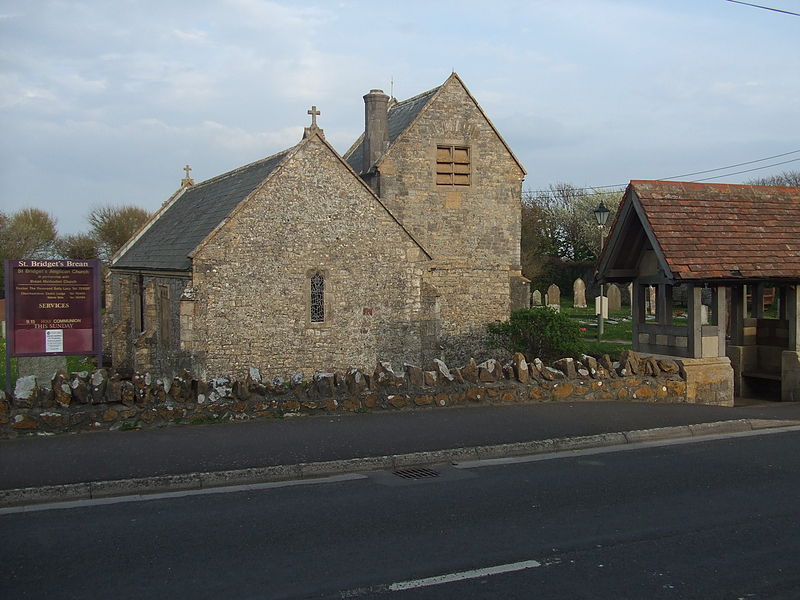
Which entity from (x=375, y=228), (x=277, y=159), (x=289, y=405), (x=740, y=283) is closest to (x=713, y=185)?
(x=740, y=283)

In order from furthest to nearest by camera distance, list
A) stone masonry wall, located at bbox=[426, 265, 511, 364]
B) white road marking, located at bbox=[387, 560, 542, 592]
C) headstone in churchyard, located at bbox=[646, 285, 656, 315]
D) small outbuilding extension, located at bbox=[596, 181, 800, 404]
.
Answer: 1. headstone in churchyard, located at bbox=[646, 285, 656, 315]
2. stone masonry wall, located at bbox=[426, 265, 511, 364]
3. small outbuilding extension, located at bbox=[596, 181, 800, 404]
4. white road marking, located at bbox=[387, 560, 542, 592]

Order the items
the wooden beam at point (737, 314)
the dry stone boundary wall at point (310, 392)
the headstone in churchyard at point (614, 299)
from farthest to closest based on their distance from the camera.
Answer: the headstone in churchyard at point (614, 299), the wooden beam at point (737, 314), the dry stone boundary wall at point (310, 392)

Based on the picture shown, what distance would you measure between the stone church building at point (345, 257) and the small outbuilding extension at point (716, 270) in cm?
681

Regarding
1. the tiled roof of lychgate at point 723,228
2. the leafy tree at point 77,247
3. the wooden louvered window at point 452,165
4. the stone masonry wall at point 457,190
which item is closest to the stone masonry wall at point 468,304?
the stone masonry wall at point 457,190

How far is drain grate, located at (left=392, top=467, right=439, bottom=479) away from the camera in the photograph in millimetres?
9453

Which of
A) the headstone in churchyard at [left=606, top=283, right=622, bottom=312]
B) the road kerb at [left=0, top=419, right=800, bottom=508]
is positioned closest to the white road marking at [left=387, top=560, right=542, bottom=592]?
the road kerb at [left=0, top=419, right=800, bottom=508]

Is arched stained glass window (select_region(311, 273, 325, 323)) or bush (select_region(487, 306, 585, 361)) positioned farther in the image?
arched stained glass window (select_region(311, 273, 325, 323))

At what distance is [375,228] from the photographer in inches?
810

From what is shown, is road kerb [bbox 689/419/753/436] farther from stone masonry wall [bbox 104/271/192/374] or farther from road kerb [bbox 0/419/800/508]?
stone masonry wall [bbox 104/271/192/374]

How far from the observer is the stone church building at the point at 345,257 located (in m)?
19.0

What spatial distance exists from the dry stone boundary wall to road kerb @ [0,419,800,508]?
2.17m

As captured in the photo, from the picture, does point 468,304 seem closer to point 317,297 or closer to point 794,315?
point 317,297

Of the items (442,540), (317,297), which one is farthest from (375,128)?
(442,540)

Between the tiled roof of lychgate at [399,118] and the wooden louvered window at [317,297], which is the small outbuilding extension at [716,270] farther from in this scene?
the tiled roof of lychgate at [399,118]
